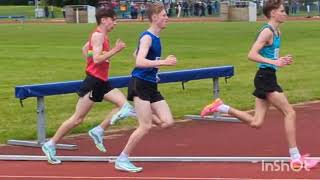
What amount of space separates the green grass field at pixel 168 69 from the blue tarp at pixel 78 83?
49.2 inches

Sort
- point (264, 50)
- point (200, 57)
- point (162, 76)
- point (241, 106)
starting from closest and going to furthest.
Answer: point (264, 50) < point (162, 76) < point (241, 106) < point (200, 57)

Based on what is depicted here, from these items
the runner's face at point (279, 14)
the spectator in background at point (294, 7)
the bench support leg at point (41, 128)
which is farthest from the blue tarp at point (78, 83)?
the spectator in background at point (294, 7)

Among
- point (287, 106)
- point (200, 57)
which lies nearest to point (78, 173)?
point (287, 106)

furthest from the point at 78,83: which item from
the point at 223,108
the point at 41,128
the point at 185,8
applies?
the point at 185,8

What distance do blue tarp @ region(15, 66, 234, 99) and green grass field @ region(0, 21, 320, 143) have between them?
1.25 m

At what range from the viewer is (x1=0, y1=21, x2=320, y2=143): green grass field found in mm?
14359

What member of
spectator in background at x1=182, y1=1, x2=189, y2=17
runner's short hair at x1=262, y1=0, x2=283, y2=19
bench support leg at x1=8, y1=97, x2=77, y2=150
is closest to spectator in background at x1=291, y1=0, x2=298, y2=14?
spectator in background at x1=182, y1=1, x2=189, y2=17

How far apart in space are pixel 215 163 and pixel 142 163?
2.94ft

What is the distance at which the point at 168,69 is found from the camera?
2238 centimetres

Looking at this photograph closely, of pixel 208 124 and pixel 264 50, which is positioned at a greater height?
pixel 264 50

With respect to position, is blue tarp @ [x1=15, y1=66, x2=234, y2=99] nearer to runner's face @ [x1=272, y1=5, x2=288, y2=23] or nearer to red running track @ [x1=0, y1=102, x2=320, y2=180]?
red running track @ [x1=0, y1=102, x2=320, y2=180]

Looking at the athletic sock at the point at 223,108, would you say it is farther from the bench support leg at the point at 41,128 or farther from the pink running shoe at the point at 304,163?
the bench support leg at the point at 41,128

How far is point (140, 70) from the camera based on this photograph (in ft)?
28.5

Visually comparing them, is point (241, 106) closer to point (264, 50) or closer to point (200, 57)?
point (264, 50)
